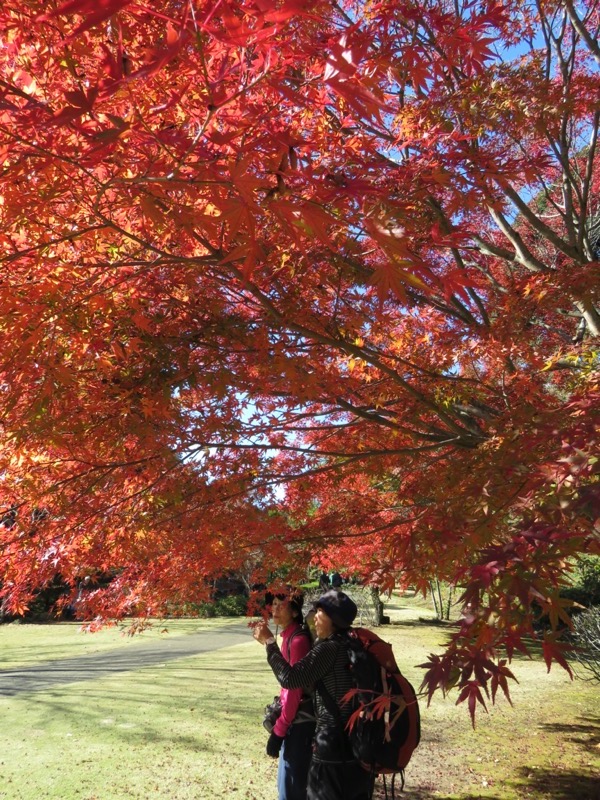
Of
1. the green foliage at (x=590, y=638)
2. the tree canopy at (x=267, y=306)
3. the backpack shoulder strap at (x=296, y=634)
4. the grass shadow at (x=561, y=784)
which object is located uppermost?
the tree canopy at (x=267, y=306)

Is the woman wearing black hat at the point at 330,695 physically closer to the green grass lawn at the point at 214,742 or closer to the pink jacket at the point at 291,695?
the pink jacket at the point at 291,695

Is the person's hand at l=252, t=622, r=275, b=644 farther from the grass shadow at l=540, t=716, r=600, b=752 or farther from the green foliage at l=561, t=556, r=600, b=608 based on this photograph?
the green foliage at l=561, t=556, r=600, b=608

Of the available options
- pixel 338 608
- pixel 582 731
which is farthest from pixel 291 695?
pixel 582 731

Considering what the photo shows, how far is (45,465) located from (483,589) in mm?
2737

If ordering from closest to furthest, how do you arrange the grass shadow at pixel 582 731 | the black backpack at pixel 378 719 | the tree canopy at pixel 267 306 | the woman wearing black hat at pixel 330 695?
the tree canopy at pixel 267 306 → the black backpack at pixel 378 719 → the woman wearing black hat at pixel 330 695 → the grass shadow at pixel 582 731

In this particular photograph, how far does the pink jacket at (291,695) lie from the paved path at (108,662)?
255 inches

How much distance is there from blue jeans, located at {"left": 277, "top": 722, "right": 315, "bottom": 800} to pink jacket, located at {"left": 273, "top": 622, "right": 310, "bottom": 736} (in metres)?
0.05

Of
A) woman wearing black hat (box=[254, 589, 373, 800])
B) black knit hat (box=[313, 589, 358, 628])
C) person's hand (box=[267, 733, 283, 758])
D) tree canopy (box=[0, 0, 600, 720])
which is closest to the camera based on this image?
tree canopy (box=[0, 0, 600, 720])

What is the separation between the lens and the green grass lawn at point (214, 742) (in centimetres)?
457

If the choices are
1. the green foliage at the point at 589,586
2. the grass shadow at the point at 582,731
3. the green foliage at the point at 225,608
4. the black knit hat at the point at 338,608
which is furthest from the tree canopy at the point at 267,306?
the green foliage at the point at 225,608

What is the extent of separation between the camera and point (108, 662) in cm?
1009

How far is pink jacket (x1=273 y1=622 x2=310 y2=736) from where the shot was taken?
114 inches

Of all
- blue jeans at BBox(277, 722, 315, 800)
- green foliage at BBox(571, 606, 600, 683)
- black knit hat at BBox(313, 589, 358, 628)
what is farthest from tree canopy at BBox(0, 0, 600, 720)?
green foliage at BBox(571, 606, 600, 683)

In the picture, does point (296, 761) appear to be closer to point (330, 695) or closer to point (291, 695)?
point (291, 695)
